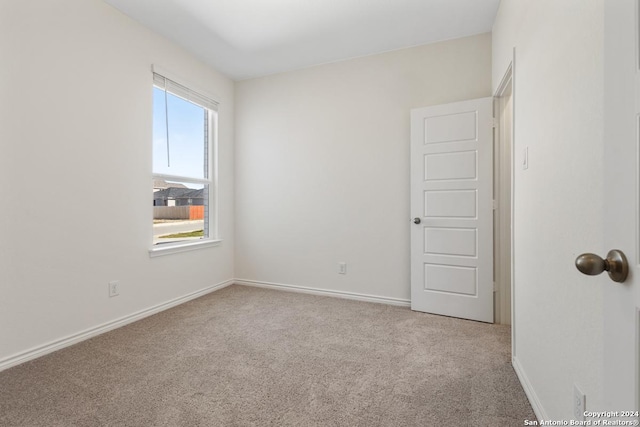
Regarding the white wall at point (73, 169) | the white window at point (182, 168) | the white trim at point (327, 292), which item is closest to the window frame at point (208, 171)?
the white window at point (182, 168)

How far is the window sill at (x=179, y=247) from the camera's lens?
3.05 meters

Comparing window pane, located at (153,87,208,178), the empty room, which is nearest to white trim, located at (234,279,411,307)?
the empty room

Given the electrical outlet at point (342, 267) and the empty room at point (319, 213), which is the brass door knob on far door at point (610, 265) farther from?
the electrical outlet at point (342, 267)

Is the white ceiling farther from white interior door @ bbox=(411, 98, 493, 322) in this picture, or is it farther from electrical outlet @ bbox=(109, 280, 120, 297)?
electrical outlet @ bbox=(109, 280, 120, 297)

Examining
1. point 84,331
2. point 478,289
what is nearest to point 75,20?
point 84,331

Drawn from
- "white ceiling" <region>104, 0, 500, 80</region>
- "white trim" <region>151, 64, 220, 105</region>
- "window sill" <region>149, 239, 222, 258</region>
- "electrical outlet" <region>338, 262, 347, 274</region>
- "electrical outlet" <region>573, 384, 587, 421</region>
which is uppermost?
"white ceiling" <region>104, 0, 500, 80</region>

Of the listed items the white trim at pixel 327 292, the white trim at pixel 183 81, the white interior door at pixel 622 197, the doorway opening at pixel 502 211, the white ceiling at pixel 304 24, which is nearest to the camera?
the white interior door at pixel 622 197

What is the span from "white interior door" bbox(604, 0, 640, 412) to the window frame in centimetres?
321

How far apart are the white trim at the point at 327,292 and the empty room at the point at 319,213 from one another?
25 mm

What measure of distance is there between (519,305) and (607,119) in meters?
1.61

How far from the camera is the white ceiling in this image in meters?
2.60

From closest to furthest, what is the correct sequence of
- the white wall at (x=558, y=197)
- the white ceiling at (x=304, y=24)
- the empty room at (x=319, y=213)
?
the white wall at (x=558, y=197)
the empty room at (x=319, y=213)
the white ceiling at (x=304, y=24)

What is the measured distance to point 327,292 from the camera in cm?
363

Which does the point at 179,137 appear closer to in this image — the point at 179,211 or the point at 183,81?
the point at 183,81
